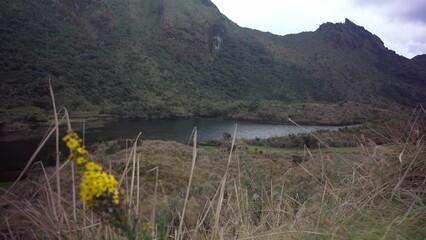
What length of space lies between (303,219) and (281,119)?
77.3m

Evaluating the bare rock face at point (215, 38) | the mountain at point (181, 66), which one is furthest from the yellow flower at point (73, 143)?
the bare rock face at point (215, 38)

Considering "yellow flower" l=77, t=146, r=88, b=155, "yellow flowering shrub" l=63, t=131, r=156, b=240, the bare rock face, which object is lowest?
"yellow flowering shrub" l=63, t=131, r=156, b=240

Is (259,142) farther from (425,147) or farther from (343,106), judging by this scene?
(343,106)

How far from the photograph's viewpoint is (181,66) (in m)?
150

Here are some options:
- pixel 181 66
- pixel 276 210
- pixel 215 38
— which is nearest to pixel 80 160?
pixel 276 210

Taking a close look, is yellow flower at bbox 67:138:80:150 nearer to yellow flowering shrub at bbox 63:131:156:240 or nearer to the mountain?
yellow flowering shrub at bbox 63:131:156:240

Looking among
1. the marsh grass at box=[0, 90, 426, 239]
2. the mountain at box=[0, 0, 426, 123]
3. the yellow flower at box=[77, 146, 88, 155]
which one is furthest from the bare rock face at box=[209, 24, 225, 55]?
the yellow flower at box=[77, 146, 88, 155]

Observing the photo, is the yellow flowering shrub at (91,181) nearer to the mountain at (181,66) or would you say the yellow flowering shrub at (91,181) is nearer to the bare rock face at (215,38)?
the mountain at (181,66)

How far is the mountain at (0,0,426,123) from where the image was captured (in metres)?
87.1

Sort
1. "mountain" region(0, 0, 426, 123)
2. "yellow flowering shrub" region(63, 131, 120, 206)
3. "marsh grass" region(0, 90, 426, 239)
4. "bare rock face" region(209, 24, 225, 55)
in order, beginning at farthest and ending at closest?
"bare rock face" region(209, 24, 225, 55)
"mountain" region(0, 0, 426, 123)
"marsh grass" region(0, 90, 426, 239)
"yellow flowering shrub" region(63, 131, 120, 206)

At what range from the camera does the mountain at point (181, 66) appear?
87125mm

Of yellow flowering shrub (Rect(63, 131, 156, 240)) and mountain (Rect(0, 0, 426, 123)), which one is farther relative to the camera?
mountain (Rect(0, 0, 426, 123))

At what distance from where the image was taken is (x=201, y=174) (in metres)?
20.6

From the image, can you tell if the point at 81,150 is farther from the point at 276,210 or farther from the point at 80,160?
the point at 276,210
